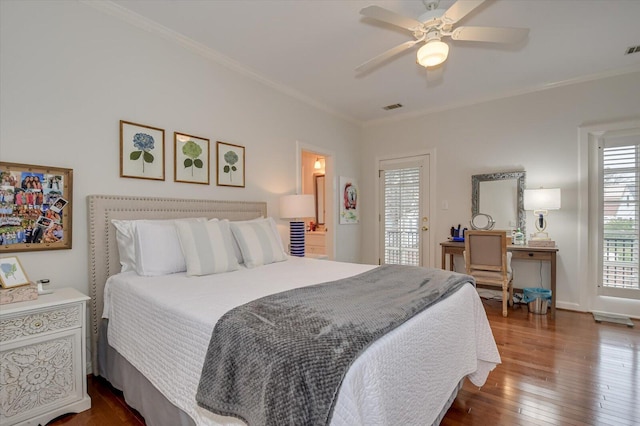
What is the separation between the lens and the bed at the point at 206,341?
1.06m

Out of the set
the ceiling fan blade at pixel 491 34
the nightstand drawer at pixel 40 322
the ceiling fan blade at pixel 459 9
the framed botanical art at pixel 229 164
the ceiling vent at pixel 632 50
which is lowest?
the nightstand drawer at pixel 40 322

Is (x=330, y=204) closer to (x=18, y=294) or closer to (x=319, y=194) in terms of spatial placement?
(x=319, y=194)

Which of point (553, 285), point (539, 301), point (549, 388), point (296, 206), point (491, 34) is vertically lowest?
point (549, 388)

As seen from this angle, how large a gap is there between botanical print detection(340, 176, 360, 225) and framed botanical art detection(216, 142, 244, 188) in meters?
1.98

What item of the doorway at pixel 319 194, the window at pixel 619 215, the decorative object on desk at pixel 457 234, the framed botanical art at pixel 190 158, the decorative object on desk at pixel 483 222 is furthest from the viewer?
the doorway at pixel 319 194

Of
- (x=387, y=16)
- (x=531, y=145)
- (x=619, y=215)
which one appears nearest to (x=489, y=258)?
(x=619, y=215)

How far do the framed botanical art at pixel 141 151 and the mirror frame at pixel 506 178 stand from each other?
3854mm

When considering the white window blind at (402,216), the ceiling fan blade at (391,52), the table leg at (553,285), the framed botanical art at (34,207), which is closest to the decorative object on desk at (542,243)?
the table leg at (553,285)

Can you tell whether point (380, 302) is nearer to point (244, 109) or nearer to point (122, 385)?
point (122, 385)

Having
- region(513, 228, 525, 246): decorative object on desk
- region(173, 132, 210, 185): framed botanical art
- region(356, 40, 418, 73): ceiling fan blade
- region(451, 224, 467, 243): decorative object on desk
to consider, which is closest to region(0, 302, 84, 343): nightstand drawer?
region(173, 132, 210, 185): framed botanical art

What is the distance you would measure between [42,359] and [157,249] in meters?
0.82

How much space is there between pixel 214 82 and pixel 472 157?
3.48 metres

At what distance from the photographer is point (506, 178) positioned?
13.1 feet

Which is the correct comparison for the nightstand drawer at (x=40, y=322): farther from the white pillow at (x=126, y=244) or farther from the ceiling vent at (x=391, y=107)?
the ceiling vent at (x=391, y=107)
